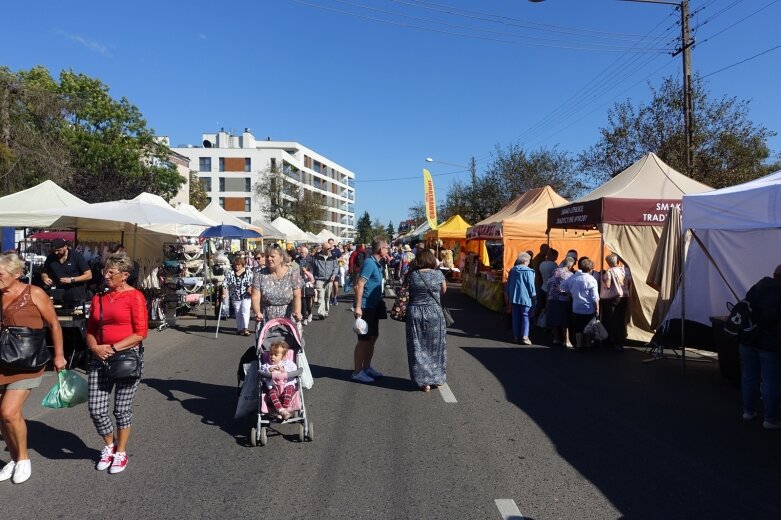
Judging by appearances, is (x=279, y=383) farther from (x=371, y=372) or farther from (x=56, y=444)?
(x=371, y=372)

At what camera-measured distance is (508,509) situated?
3463 millimetres

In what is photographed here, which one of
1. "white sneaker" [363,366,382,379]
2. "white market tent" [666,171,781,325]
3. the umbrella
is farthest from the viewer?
the umbrella

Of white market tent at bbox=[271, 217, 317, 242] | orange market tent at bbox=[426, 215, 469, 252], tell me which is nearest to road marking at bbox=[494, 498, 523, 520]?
orange market tent at bbox=[426, 215, 469, 252]

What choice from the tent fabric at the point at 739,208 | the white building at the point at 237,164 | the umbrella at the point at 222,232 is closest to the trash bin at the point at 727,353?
the tent fabric at the point at 739,208

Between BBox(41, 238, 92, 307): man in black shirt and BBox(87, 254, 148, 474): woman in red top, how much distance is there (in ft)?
17.2

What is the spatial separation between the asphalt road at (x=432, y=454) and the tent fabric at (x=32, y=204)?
477 cm

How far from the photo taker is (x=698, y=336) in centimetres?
828

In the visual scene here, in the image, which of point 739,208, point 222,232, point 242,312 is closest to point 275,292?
point 739,208

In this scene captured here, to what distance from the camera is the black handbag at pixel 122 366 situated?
392cm

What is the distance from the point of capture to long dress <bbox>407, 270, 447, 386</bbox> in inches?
249

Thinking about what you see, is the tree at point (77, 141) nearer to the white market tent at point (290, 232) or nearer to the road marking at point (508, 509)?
the white market tent at point (290, 232)

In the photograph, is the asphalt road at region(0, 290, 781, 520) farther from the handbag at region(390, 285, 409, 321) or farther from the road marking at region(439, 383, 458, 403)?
the handbag at region(390, 285, 409, 321)

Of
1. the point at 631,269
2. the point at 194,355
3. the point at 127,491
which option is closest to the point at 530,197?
the point at 631,269

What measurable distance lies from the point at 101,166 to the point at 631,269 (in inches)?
1153
